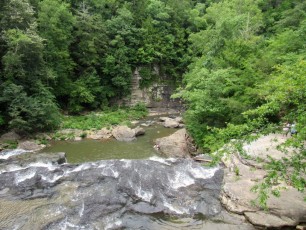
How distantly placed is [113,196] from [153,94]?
25597 mm

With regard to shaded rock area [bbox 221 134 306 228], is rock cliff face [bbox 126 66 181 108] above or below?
above

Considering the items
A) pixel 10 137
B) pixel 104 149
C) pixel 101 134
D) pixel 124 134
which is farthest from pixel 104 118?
pixel 10 137

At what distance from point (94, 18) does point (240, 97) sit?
906 inches

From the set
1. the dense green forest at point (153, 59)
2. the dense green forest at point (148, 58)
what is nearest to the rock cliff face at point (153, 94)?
the dense green forest at point (153, 59)

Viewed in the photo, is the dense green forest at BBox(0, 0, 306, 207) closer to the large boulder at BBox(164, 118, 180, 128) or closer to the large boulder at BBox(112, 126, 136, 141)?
the large boulder at BBox(164, 118, 180, 128)

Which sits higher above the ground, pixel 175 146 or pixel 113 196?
pixel 175 146

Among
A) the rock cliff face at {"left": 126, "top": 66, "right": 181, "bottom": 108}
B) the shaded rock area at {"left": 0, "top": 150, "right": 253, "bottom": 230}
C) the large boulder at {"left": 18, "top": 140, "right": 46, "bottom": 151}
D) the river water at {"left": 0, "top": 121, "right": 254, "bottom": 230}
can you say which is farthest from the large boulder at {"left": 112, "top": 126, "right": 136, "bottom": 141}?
the rock cliff face at {"left": 126, "top": 66, "right": 181, "bottom": 108}

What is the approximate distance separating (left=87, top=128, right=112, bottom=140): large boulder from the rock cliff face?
36.1ft

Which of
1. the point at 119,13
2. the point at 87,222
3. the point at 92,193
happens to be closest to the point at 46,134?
the point at 92,193

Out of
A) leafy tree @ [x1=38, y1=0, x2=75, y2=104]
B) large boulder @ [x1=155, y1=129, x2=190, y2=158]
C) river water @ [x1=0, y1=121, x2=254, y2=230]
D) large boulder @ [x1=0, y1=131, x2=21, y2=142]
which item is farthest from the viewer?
leafy tree @ [x1=38, y1=0, x2=75, y2=104]

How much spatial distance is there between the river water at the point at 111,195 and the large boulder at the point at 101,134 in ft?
22.5

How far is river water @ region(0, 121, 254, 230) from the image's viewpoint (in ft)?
31.5

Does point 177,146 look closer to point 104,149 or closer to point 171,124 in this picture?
point 104,149

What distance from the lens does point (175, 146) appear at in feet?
60.3
